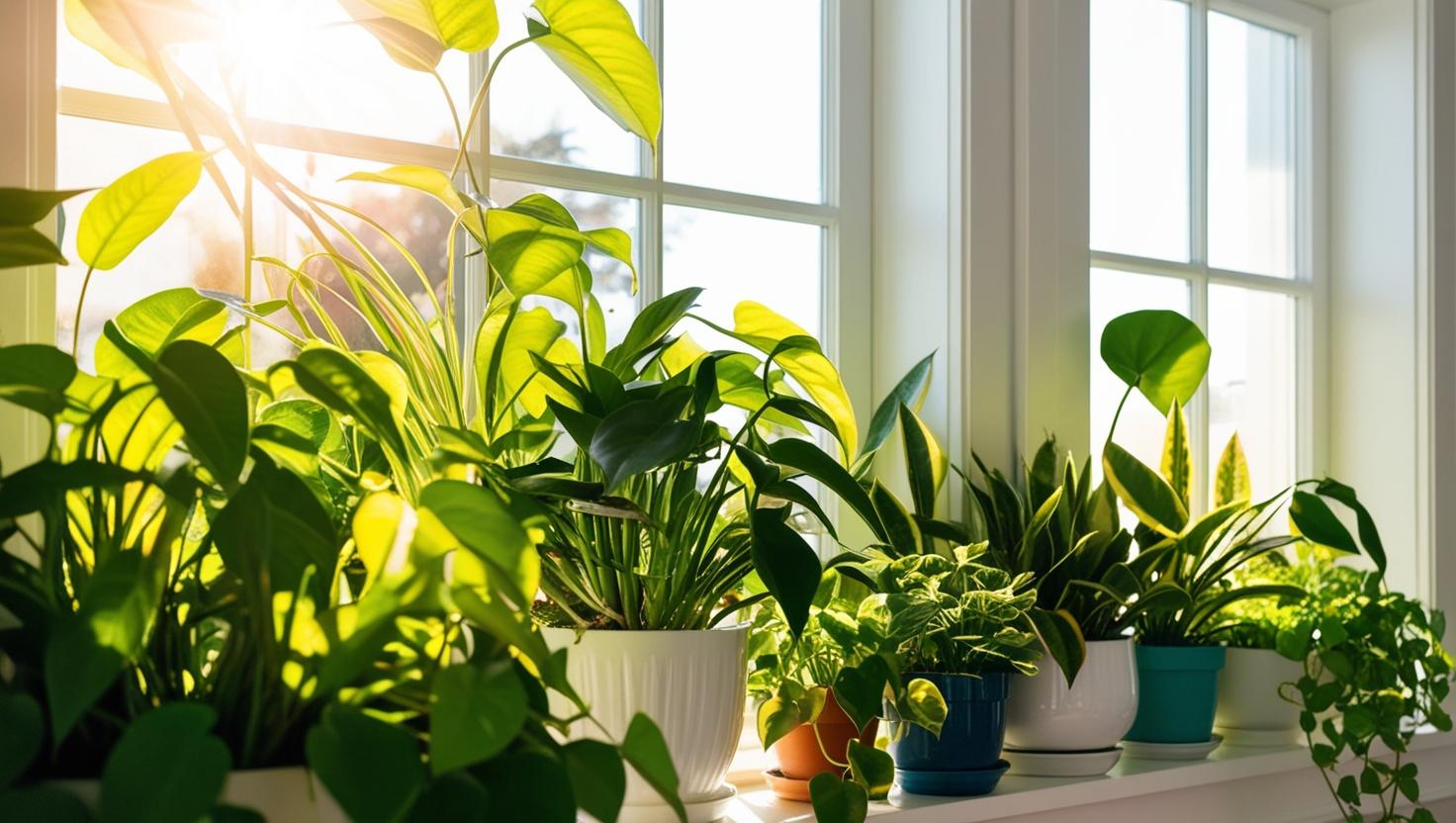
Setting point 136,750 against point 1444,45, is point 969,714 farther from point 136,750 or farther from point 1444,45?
point 1444,45

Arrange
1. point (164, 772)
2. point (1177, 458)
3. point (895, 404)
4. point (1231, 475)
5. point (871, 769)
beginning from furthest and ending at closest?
point (1231, 475)
point (1177, 458)
point (895, 404)
point (871, 769)
point (164, 772)

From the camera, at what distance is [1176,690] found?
156 cm

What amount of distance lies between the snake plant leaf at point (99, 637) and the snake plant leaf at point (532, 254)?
14.2 inches

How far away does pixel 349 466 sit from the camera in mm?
1051

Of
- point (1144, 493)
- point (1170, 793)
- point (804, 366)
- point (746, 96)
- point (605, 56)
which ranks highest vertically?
point (746, 96)

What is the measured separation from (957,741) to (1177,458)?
1.82 feet

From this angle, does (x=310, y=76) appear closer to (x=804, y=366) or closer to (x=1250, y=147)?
(x=804, y=366)

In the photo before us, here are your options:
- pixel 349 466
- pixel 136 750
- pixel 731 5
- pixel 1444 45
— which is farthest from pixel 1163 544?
pixel 136 750

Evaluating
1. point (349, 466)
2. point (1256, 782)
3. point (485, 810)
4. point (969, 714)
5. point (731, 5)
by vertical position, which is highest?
point (731, 5)

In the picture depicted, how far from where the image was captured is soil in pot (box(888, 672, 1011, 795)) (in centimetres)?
126

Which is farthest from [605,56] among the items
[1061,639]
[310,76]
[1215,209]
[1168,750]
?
[1215,209]

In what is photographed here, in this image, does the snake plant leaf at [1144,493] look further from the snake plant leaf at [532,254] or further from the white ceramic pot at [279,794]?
the white ceramic pot at [279,794]

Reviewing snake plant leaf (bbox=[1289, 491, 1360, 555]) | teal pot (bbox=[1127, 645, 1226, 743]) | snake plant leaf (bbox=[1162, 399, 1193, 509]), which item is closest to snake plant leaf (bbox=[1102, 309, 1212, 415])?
snake plant leaf (bbox=[1162, 399, 1193, 509])

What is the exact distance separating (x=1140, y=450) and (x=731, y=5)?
846 millimetres
